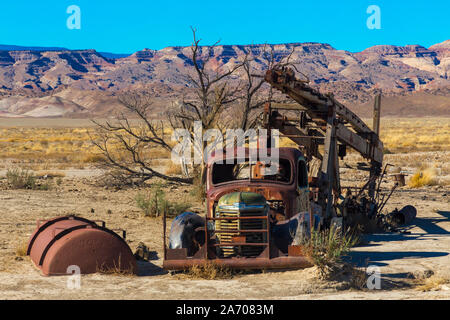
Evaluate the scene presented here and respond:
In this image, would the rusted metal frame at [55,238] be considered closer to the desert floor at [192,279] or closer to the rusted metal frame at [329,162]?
the desert floor at [192,279]

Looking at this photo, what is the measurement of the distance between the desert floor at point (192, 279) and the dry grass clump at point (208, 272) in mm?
103

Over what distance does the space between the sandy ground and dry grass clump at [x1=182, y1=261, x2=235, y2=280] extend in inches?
5.7

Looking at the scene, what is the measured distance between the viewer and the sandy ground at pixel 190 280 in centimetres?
805

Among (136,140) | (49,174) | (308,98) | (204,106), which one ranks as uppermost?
(204,106)

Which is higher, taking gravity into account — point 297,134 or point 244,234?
point 297,134

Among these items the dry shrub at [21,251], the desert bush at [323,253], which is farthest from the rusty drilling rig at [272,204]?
the dry shrub at [21,251]

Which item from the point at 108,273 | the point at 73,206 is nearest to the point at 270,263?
the point at 108,273

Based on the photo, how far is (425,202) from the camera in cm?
1922

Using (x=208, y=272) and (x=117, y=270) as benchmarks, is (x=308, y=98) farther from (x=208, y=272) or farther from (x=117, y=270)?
(x=117, y=270)

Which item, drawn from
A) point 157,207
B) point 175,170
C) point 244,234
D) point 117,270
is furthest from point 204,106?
point 117,270

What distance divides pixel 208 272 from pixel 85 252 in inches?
75.1

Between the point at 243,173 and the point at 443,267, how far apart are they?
33.5ft

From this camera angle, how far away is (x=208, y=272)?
8.95 metres
